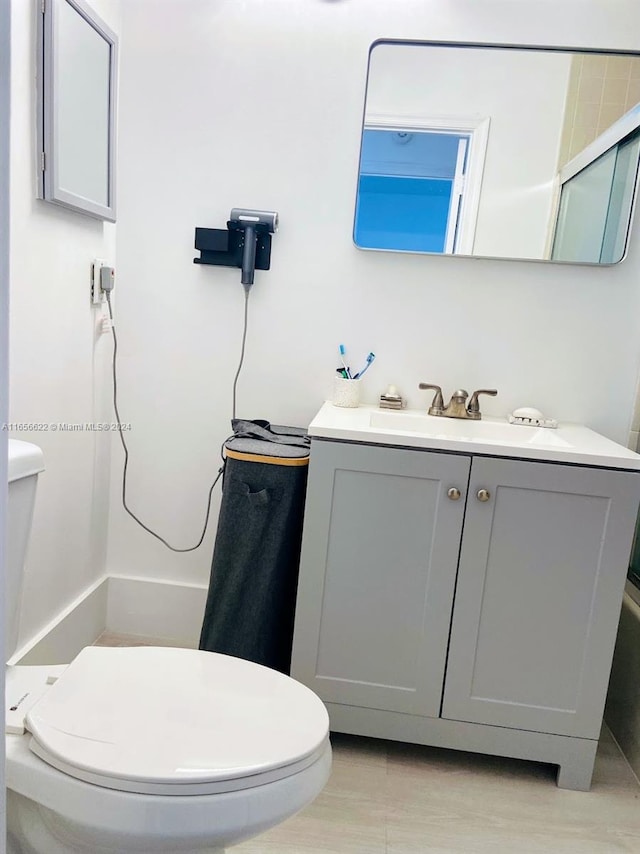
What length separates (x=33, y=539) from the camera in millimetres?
1657

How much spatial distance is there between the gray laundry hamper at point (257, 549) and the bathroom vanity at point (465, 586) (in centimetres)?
9

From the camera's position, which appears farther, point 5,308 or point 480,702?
point 480,702

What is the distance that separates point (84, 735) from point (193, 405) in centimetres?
119

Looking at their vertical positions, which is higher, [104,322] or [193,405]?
[104,322]

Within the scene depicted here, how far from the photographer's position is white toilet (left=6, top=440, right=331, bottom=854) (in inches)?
37.4

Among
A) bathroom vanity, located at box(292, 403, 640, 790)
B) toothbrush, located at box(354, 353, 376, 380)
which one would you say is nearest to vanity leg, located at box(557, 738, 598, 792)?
bathroom vanity, located at box(292, 403, 640, 790)

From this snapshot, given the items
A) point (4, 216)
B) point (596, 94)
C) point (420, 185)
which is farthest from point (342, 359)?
point (4, 216)

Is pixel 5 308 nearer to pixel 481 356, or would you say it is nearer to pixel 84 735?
pixel 84 735

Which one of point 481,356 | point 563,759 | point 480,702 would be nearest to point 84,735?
point 480,702

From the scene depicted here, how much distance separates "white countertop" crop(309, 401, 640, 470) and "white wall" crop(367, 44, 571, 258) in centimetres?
53

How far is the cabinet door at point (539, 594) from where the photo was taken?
1.54 meters

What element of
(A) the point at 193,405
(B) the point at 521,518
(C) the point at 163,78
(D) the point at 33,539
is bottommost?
(D) the point at 33,539

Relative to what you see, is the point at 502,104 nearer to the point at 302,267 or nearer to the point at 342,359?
the point at 302,267

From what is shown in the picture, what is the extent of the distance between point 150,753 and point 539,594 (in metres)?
0.97
